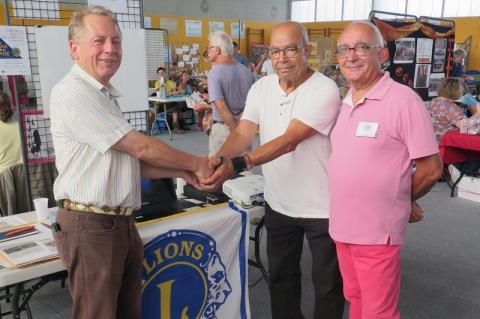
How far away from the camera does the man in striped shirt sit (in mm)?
1403

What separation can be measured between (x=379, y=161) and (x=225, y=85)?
2.32m

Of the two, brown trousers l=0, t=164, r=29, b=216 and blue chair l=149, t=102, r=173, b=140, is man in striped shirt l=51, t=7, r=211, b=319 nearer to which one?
brown trousers l=0, t=164, r=29, b=216

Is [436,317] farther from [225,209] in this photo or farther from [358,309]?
[225,209]

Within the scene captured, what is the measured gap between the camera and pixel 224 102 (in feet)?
12.1

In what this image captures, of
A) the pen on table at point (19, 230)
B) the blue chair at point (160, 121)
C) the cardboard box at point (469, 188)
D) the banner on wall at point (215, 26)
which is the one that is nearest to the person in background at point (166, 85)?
the blue chair at point (160, 121)

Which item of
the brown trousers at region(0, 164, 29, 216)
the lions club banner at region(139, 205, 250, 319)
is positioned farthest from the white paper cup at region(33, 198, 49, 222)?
the brown trousers at region(0, 164, 29, 216)

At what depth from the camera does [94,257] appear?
4.71 feet

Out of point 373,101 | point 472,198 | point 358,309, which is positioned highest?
point 373,101

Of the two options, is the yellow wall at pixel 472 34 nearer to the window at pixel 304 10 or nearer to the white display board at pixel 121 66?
the window at pixel 304 10

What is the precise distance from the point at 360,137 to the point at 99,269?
101 centimetres

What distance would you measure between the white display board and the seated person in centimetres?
379

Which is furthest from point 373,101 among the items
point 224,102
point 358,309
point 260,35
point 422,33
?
point 260,35

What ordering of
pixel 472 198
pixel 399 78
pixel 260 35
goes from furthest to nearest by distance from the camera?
pixel 260 35, pixel 399 78, pixel 472 198

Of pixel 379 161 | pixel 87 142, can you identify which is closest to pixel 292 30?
pixel 379 161
